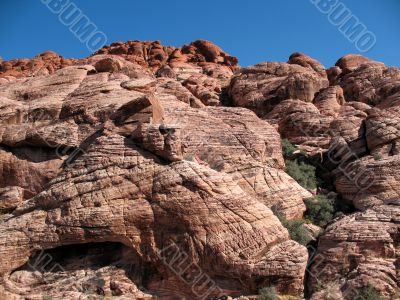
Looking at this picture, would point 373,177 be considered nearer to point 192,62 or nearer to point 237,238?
point 237,238

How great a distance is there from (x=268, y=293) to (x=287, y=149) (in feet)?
48.2

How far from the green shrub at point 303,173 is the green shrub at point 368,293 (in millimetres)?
10331

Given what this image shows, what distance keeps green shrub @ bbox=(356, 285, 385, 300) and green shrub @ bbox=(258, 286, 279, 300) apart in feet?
10.2

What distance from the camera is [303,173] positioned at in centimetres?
2672

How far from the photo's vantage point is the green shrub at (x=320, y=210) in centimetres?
2281

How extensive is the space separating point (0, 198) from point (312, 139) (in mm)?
20339

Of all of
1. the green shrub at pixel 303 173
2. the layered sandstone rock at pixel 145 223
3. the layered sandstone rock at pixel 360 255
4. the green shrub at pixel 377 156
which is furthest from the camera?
the green shrub at pixel 303 173

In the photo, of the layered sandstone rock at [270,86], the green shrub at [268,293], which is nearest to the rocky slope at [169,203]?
the green shrub at [268,293]

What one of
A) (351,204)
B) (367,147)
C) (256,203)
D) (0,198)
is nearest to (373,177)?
(351,204)

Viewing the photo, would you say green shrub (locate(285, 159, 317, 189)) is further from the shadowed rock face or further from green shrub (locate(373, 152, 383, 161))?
green shrub (locate(373, 152, 383, 161))

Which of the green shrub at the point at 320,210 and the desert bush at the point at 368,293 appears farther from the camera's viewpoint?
the green shrub at the point at 320,210

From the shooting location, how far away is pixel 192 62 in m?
64.5

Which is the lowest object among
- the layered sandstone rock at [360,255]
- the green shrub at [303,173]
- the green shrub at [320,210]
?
the layered sandstone rock at [360,255]

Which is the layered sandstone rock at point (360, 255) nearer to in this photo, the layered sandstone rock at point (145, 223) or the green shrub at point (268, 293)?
the layered sandstone rock at point (145, 223)
